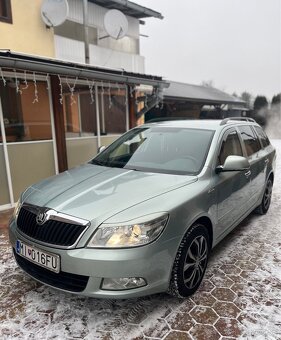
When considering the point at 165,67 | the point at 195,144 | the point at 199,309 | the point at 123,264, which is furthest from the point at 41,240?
the point at 165,67

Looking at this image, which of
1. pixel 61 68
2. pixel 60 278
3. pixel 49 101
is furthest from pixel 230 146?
pixel 49 101

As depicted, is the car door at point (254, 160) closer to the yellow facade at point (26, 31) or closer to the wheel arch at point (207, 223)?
the wheel arch at point (207, 223)

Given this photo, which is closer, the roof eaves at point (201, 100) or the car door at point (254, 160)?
the car door at point (254, 160)

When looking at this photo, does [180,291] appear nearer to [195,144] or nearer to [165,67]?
[195,144]

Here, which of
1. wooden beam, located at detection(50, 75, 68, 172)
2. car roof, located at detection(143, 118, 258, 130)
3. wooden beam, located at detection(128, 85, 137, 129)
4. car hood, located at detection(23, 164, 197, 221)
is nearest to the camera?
car hood, located at detection(23, 164, 197, 221)

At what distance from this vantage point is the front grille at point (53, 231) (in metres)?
2.18

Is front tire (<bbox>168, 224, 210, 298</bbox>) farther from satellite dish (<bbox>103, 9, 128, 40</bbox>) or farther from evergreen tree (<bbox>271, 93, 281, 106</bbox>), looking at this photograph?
evergreen tree (<bbox>271, 93, 281, 106</bbox>)

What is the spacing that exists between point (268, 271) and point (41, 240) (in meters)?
2.42

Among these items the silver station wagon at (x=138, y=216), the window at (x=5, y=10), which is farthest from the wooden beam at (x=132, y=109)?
the silver station wagon at (x=138, y=216)

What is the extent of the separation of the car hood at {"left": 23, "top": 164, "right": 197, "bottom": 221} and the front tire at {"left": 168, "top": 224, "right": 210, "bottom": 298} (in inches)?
18.5

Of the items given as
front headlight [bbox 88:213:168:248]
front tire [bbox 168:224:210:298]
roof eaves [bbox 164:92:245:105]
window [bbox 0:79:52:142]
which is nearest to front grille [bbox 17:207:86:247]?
front headlight [bbox 88:213:168:248]

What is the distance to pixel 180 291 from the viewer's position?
2.51 metres

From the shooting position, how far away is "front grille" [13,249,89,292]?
2186 mm

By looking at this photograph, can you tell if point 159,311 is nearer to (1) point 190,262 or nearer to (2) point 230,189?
(1) point 190,262
